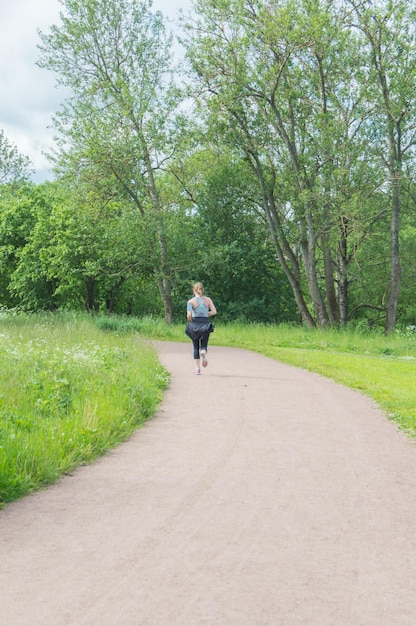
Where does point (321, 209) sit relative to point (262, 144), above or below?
below

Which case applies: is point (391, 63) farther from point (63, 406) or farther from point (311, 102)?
point (63, 406)

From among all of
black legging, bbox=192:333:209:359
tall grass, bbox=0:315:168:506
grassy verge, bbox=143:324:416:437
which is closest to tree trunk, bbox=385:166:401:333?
grassy verge, bbox=143:324:416:437

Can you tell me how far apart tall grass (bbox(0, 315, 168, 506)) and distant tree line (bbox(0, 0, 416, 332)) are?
14.9 metres

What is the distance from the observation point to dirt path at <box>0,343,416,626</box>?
3648mm

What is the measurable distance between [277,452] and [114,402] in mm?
2748

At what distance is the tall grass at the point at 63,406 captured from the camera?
633cm

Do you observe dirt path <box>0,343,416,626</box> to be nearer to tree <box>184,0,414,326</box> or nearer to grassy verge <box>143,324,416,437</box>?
grassy verge <box>143,324,416,437</box>

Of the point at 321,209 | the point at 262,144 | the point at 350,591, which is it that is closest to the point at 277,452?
the point at 350,591

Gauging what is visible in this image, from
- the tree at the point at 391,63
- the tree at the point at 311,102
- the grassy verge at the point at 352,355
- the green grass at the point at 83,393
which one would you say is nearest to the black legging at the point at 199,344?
the green grass at the point at 83,393

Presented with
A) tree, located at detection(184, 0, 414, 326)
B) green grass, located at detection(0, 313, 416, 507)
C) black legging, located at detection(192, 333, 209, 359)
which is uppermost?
tree, located at detection(184, 0, 414, 326)

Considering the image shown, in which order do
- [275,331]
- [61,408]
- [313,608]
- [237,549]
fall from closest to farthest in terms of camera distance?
[313,608] → [237,549] → [61,408] → [275,331]

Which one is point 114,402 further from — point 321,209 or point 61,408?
point 321,209

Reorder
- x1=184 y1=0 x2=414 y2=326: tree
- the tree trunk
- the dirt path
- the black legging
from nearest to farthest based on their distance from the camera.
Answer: the dirt path < the black legging < x1=184 y1=0 x2=414 y2=326: tree < the tree trunk

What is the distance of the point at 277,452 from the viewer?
7.57 meters
